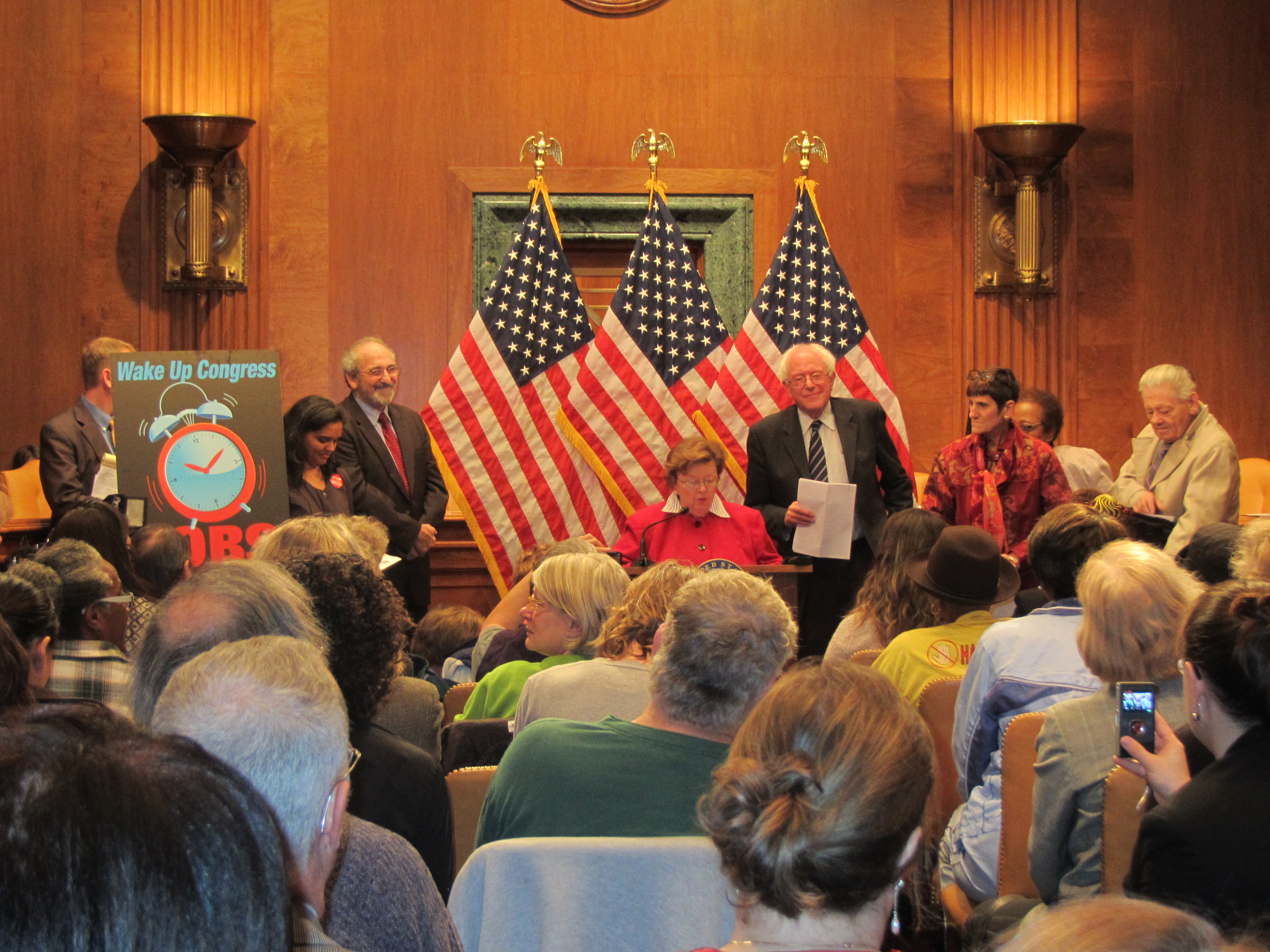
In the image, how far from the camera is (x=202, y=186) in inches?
278

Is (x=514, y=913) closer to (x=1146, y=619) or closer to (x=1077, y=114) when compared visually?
(x=1146, y=619)

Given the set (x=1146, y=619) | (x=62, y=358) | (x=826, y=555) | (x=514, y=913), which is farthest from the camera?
(x=62, y=358)

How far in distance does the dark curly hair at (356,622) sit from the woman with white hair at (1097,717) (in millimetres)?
1149

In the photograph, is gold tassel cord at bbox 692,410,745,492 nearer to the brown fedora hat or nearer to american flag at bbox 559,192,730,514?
american flag at bbox 559,192,730,514

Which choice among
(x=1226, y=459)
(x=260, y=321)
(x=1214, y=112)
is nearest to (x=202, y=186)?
(x=260, y=321)

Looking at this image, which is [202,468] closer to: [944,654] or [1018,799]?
[944,654]

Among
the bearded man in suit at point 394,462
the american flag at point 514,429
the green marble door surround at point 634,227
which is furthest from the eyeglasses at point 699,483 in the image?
the green marble door surround at point 634,227

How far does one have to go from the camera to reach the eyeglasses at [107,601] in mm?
3059

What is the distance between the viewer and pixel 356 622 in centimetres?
228

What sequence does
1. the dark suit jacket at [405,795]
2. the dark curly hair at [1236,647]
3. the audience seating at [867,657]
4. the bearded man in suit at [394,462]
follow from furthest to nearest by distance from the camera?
the bearded man in suit at [394,462]
the audience seating at [867,657]
the dark suit jacket at [405,795]
the dark curly hair at [1236,647]

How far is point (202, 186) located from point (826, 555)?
157 inches

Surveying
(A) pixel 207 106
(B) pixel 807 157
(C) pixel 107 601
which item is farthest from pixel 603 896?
(A) pixel 207 106

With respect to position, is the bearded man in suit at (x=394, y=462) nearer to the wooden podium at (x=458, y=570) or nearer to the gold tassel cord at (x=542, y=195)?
the wooden podium at (x=458, y=570)

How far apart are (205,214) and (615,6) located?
2592mm
